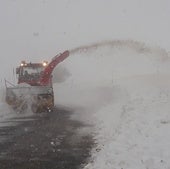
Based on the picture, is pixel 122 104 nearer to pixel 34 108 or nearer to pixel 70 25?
pixel 34 108

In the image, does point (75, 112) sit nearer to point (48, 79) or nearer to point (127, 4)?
point (48, 79)

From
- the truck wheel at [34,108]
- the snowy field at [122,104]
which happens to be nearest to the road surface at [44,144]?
the snowy field at [122,104]

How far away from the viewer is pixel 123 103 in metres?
23.2

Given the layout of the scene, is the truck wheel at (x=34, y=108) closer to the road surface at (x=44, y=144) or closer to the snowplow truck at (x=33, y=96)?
the snowplow truck at (x=33, y=96)

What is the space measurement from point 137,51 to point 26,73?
15493mm

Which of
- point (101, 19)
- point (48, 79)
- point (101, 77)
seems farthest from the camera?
point (101, 19)

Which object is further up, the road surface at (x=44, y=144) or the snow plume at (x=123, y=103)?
the snow plume at (x=123, y=103)

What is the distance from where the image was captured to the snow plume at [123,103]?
1195cm

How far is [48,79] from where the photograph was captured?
970 inches

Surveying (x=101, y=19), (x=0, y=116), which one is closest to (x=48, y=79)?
(x=0, y=116)

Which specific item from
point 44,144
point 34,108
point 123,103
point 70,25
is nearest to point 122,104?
point 123,103

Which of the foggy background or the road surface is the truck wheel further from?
the foggy background

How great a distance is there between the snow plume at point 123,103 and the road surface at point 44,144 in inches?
22.1

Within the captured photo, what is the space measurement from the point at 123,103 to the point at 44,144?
9126 mm
